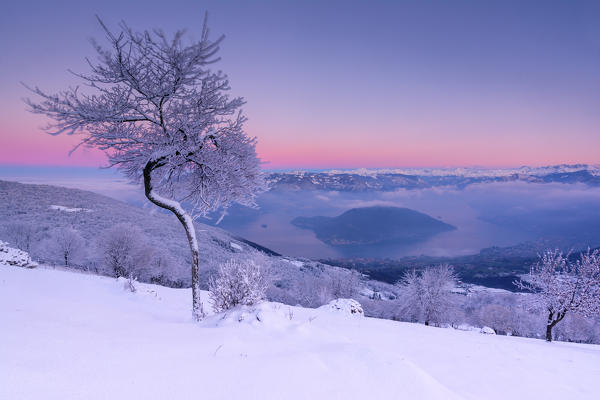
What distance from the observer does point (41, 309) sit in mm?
5270

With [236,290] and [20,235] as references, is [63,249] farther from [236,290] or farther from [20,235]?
[236,290]

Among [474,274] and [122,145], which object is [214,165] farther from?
[474,274]

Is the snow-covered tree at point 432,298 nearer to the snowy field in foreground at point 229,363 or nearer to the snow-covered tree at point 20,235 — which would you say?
the snowy field in foreground at point 229,363

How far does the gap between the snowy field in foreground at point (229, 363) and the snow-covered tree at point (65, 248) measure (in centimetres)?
3056

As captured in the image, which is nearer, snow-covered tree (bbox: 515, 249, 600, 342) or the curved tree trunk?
the curved tree trunk

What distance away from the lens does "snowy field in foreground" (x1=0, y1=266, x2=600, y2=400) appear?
2.79 meters

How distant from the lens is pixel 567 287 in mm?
15070

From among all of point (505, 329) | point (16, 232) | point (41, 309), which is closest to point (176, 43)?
point (41, 309)

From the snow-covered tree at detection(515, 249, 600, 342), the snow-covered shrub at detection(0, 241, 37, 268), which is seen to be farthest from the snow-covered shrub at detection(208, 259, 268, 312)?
the snow-covered tree at detection(515, 249, 600, 342)

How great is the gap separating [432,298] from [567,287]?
17.4 m

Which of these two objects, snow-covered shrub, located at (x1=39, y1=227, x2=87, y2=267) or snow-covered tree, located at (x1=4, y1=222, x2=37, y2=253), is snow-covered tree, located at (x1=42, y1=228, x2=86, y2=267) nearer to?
snow-covered shrub, located at (x1=39, y1=227, x2=87, y2=267)

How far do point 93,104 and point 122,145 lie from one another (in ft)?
3.98

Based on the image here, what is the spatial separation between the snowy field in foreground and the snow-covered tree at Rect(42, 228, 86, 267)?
30.6 metres

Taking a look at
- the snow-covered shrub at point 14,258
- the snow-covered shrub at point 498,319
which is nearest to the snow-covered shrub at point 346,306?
the snow-covered shrub at point 14,258
